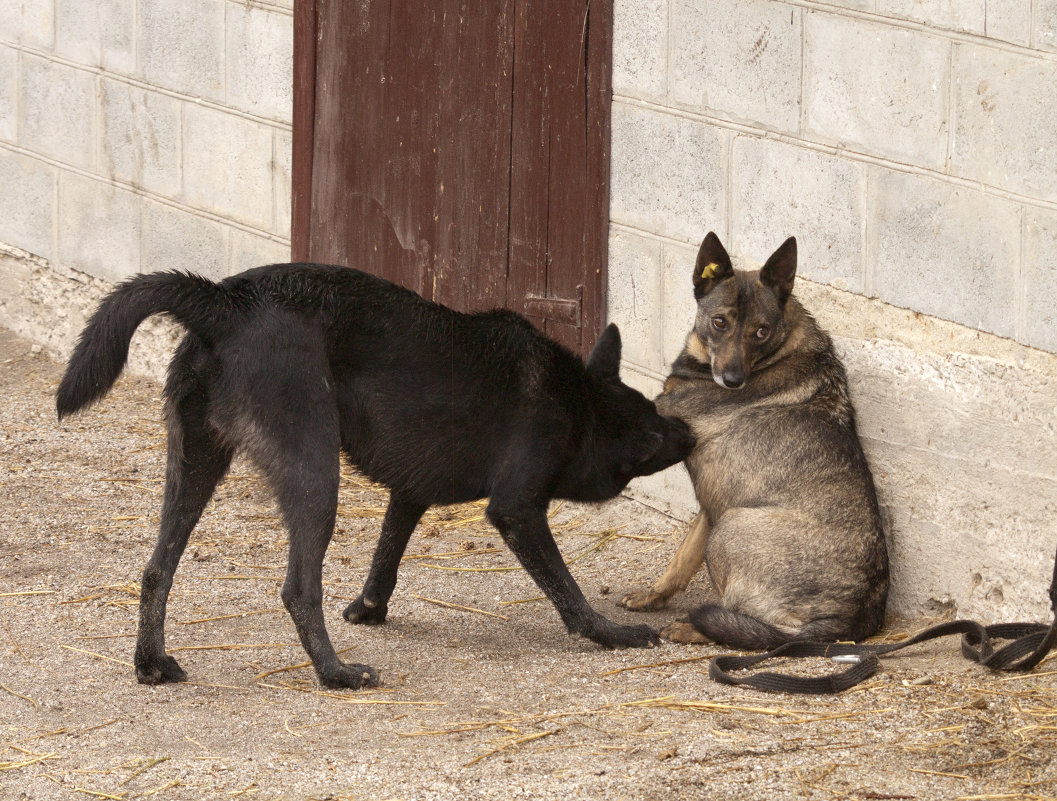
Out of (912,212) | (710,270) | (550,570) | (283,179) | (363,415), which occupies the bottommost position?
(550,570)

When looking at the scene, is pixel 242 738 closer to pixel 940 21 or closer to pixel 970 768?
pixel 970 768

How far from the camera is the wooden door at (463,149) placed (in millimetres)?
6285

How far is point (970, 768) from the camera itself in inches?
143

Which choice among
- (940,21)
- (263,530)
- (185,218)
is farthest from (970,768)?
(185,218)

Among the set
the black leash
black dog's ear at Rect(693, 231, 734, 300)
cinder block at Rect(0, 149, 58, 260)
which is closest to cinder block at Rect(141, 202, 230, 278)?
cinder block at Rect(0, 149, 58, 260)

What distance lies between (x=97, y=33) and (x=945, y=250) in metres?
5.54

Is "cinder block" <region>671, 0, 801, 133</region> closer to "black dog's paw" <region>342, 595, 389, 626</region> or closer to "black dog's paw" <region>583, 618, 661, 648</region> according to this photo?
"black dog's paw" <region>583, 618, 661, 648</region>

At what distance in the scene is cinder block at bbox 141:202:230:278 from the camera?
796 cm

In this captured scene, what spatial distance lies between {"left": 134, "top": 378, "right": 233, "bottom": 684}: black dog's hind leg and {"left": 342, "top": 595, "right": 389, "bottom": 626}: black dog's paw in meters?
→ 0.84

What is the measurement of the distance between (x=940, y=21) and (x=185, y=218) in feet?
15.8

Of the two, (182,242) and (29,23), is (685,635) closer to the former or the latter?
(182,242)

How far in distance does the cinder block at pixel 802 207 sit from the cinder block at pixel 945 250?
0.11 metres

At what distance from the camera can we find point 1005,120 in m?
4.56

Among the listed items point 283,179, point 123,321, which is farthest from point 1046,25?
point 283,179
